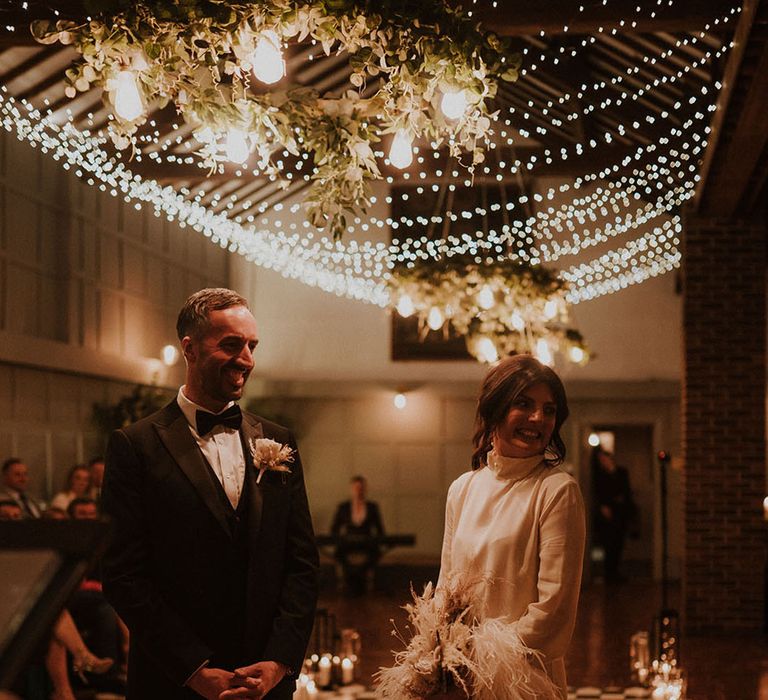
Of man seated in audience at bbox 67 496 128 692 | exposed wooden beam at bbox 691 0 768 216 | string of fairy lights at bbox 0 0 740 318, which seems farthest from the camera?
string of fairy lights at bbox 0 0 740 318

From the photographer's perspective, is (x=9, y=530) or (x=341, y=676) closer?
(x=9, y=530)

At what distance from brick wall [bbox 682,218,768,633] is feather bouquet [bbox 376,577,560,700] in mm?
7216

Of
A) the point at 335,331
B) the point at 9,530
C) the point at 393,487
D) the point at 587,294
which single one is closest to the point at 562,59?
the point at 587,294

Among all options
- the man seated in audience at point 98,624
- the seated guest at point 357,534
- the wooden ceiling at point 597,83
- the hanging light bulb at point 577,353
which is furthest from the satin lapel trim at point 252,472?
the seated guest at point 357,534

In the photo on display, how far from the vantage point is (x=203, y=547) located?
2635mm

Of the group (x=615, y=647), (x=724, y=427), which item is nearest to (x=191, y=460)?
(x=615, y=647)

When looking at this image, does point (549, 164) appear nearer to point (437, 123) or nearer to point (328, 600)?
point (328, 600)

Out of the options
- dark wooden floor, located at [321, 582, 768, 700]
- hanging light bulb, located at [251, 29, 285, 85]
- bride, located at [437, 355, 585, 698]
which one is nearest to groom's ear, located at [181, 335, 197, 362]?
bride, located at [437, 355, 585, 698]

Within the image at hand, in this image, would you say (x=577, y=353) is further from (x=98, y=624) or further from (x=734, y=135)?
(x=98, y=624)

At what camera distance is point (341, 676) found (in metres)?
7.39

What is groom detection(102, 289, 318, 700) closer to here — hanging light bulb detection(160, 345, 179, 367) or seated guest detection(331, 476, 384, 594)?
seated guest detection(331, 476, 384, 594)

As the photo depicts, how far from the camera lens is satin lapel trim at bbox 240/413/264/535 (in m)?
2.66

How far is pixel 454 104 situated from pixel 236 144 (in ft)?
2.01

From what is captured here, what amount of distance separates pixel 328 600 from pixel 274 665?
10.5 metres
